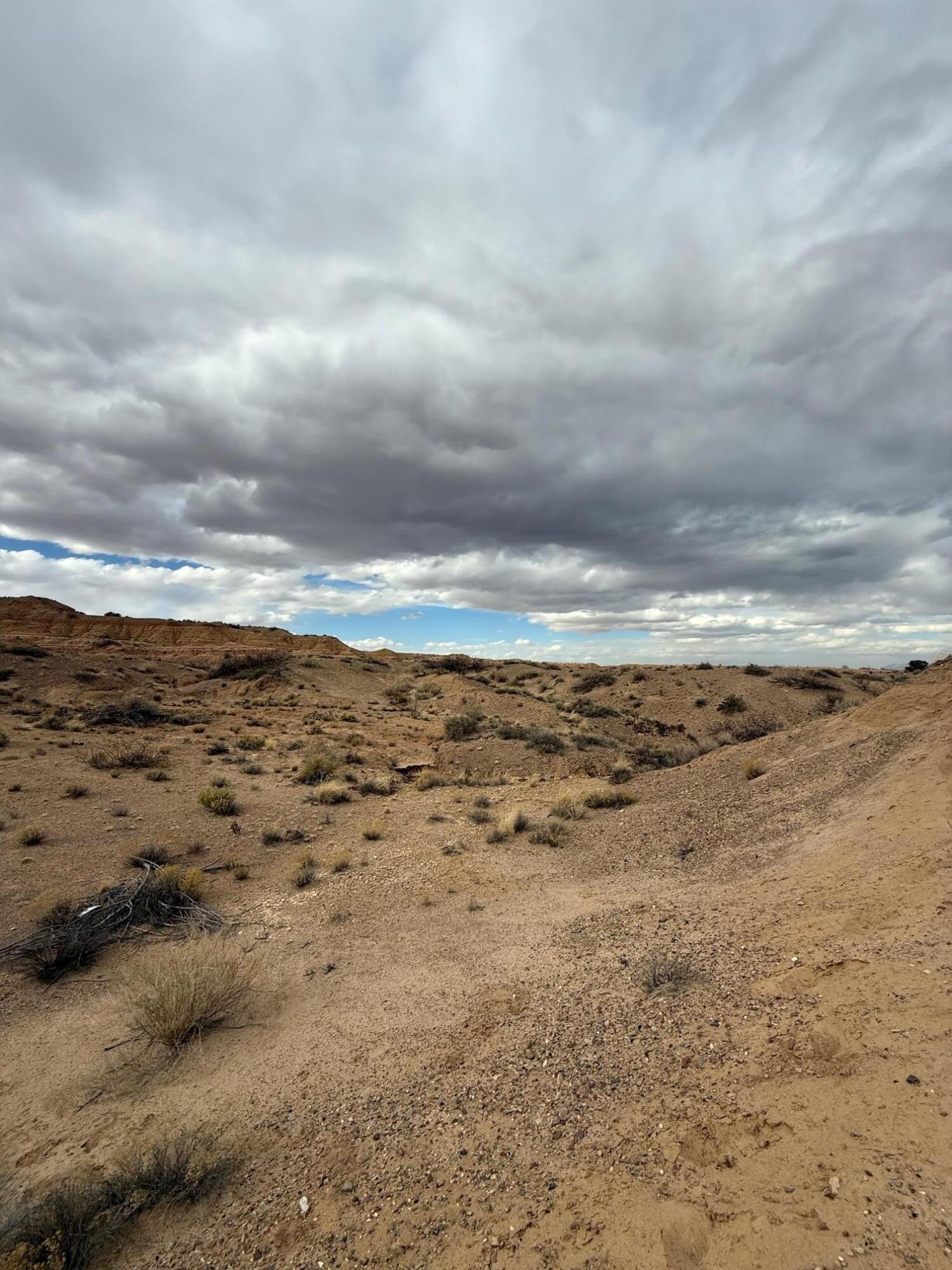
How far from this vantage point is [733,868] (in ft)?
30.2

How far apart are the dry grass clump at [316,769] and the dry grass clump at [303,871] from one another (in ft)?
17.6

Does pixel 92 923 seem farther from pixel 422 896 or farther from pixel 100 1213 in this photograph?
pixel 100 1213

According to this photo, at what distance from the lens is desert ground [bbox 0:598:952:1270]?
3697 mm

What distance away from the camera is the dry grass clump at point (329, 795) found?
15.0 meters

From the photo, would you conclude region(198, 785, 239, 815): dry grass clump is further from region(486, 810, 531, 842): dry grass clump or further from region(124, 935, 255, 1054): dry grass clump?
region(124, 935, 255, 1054): dry grass clump

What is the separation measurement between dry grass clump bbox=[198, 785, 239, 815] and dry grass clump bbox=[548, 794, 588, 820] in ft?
24.0

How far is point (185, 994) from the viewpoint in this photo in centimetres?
630

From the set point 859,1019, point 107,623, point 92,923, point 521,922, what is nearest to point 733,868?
point 521,922

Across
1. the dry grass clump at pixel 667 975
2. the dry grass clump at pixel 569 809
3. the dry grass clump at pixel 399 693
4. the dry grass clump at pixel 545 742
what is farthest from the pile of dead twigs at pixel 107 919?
the dry grass clump at pixel 399 693

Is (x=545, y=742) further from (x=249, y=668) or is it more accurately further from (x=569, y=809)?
(x=249, y=668)

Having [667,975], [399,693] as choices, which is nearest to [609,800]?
[667,975]

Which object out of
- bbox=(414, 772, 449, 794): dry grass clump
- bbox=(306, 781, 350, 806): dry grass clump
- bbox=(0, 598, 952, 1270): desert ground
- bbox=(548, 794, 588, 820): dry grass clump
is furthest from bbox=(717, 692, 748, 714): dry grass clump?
bbox=(306, 781, 350, 806): dry grass clump

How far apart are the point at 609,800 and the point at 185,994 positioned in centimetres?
1004

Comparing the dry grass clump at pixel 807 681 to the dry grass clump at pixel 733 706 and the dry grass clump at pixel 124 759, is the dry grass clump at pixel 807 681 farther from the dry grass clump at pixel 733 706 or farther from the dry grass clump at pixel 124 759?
the dry grass clump at pixel 124 759
